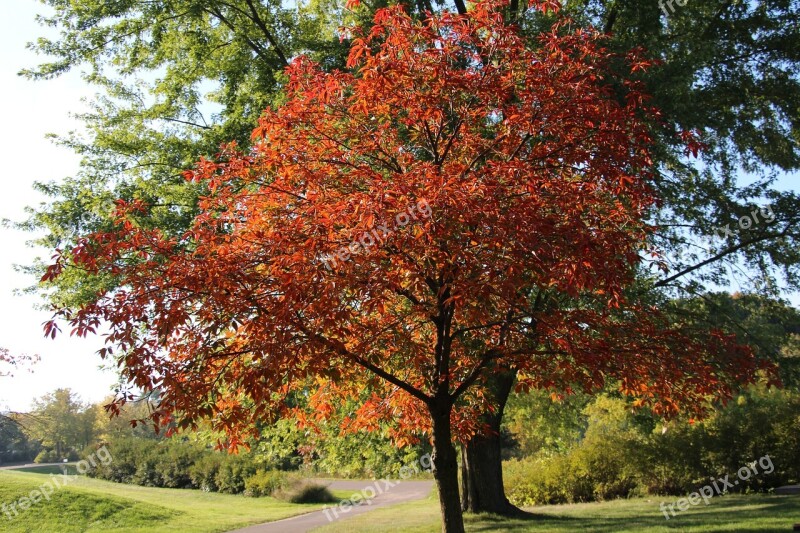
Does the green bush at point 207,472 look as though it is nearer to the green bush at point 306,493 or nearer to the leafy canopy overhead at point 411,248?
the green bush at point 306,493

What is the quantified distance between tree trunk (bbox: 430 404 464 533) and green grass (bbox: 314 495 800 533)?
17.0 feet

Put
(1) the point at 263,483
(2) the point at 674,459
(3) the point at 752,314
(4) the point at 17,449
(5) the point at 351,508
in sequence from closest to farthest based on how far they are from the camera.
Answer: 1. (3) the point at 752,314
2. (2) the point at 674,459
3. (5) the point at 351,508
4. (1) the point at 263,483
5. (4) the point at 17,449

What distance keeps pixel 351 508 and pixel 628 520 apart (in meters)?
11.1

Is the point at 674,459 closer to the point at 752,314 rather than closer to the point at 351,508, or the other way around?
the point at 752,314

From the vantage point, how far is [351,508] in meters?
20.6

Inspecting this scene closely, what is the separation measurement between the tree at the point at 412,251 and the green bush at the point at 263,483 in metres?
21.8

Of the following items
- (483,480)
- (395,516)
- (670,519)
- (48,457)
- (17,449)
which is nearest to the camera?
(670,519)

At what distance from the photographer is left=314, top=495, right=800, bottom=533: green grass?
34.3ft

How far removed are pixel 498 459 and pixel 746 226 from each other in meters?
7.60

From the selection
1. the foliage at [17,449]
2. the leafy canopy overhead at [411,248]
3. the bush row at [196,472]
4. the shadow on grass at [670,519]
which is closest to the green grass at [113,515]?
the bush row at [196,472]

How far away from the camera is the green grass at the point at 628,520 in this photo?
10.5 meters

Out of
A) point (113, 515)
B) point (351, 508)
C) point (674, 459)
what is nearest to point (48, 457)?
point (113, 515)

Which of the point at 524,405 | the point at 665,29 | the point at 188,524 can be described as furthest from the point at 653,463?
the point at 188,524

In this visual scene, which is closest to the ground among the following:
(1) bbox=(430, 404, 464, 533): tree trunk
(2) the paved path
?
(2) the paved path
